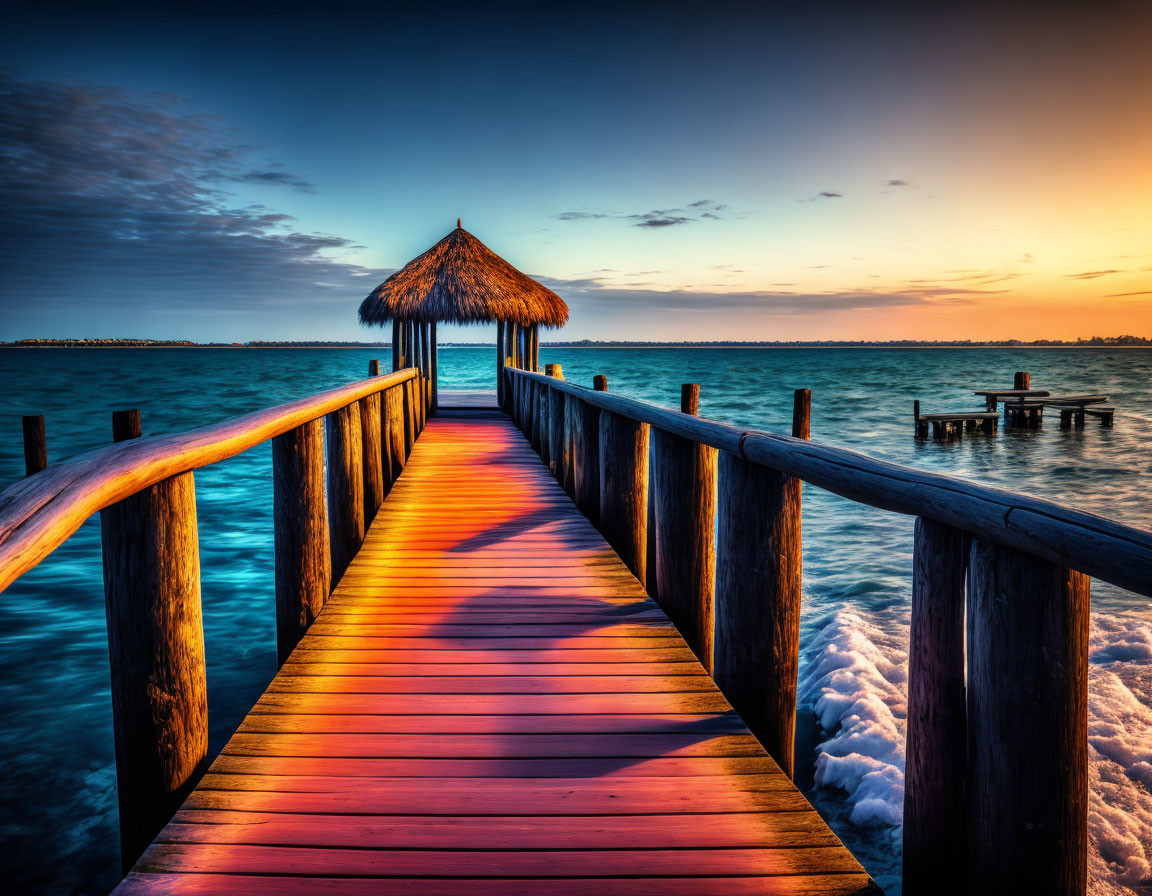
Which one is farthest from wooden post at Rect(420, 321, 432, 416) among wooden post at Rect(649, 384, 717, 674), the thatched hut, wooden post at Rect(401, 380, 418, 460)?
wooden post at Rect(649, 384, 717, 674)

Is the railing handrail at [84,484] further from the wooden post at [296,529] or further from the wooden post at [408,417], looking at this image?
the wooden post at [408,417]

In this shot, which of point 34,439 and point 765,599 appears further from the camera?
point 34,439

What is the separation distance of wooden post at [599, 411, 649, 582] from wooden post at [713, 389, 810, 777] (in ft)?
6.41

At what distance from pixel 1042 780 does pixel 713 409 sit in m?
38.0

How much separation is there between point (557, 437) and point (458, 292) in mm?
7156

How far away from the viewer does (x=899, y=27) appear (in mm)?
13141

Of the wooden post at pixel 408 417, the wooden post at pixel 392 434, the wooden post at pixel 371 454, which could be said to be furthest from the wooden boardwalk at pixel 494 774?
the wooden post at pixel 408 417

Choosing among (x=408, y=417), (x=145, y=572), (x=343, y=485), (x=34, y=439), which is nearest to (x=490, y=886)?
(x=145, y=572)

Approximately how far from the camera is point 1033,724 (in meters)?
1.25

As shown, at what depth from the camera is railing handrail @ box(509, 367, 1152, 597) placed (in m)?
1.03

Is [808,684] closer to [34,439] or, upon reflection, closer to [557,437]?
[557,437]

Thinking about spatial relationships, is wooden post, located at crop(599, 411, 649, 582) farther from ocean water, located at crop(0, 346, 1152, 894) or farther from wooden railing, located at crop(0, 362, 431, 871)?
wooden railing, located at crop(0, 362, 431, 871)

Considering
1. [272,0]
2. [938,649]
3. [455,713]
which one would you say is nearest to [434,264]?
[272,0]

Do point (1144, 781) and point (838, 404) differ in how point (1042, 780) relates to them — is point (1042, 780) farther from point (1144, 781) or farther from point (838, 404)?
point (838, 404)
